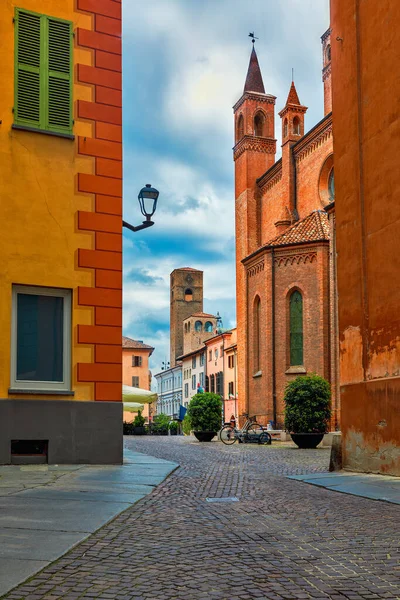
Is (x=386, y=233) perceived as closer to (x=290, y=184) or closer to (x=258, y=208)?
(x=290, y=184)

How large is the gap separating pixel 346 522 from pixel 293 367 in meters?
28.4

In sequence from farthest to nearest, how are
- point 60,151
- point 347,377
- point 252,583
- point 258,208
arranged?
1. point 258,208
2. point 347,377
3. point 60,151
4. point 252,583

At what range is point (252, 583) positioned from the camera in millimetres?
3842

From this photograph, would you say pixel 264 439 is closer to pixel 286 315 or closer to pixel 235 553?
pixel 286 315

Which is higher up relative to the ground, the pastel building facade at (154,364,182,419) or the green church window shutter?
the green church window shutter

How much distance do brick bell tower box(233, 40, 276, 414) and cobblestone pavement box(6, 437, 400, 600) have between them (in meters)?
35.9

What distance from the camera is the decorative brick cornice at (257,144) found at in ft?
149

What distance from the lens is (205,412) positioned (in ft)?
85.6

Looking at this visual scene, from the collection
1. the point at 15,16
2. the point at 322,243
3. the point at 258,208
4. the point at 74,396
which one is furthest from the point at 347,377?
the point at 258,208

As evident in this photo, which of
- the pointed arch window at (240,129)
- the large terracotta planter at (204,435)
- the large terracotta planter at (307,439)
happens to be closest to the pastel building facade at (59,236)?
the large terracotta planter at (307,439)

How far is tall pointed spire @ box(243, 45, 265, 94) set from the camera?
46938 millimetres

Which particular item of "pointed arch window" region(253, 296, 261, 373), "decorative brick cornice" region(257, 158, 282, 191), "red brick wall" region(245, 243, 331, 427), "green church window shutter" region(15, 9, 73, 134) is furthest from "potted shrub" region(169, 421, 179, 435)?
"green church window shutter" region(15, 9, 73, 134)

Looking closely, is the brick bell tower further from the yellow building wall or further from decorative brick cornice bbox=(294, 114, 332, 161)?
the yellow building wall

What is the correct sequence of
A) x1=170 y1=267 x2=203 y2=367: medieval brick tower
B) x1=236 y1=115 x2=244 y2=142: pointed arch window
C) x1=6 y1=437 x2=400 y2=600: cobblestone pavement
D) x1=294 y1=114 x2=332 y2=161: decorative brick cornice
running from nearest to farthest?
x1=6 y1=437 x2=400 y2=600: cobblestone pavement < x1=294 y1=114 x2=332 y2=161: decorative brick cornice < x1=236 y1=115 x2=244 y2=142: pointed arch window < x1=170 y1=267 x2=203 y2=367: medieval brick tower
